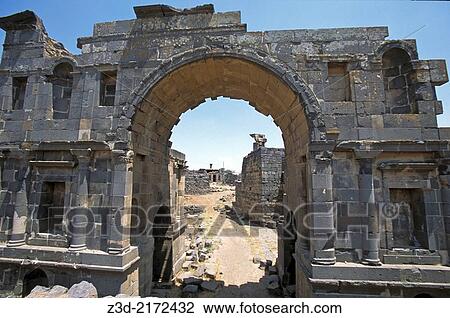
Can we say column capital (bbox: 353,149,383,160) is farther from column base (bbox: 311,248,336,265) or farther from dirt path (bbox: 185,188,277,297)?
dirt path (bbox: 185,188,277,297)

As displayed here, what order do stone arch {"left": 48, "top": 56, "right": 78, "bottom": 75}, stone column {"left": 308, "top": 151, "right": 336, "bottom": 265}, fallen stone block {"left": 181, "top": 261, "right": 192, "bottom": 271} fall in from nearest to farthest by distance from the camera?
stone column {"left": 308, "top": 151, "right": 336, "bottom": 265} < stone arch {"left": 48, "top": 56, "right": 78, "bottom": 75} < fallen stone block {"left": 181, "top": 261, "right": 192, "bottom": 271}

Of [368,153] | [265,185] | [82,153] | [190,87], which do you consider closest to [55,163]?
[82,153]

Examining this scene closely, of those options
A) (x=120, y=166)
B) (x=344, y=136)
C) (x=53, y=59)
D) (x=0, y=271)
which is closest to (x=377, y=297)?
(x=344, y=136)

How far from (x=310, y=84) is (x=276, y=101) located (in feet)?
4.95

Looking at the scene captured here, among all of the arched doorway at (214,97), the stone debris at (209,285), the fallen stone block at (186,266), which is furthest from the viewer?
the fallen stone block at (186,266)

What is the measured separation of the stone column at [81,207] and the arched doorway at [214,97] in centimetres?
119

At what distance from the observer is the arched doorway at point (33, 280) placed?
6.11 metres

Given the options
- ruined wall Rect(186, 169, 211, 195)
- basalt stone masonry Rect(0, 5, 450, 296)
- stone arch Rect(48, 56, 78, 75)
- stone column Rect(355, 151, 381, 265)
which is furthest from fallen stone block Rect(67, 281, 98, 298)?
ruined wall Rect(186, 169, 211, 195)

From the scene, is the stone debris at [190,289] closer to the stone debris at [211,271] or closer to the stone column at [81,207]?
the stone debris at [211,271]

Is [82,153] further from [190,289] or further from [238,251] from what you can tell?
[238,251]

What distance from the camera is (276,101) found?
7078 mm

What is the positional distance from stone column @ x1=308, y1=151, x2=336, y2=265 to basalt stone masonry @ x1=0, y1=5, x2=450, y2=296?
3 centimetres

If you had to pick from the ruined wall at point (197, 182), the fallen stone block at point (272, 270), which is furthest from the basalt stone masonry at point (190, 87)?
the ruined wall at point (197, 182)

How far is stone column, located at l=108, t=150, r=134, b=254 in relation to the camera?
5.62 metres
